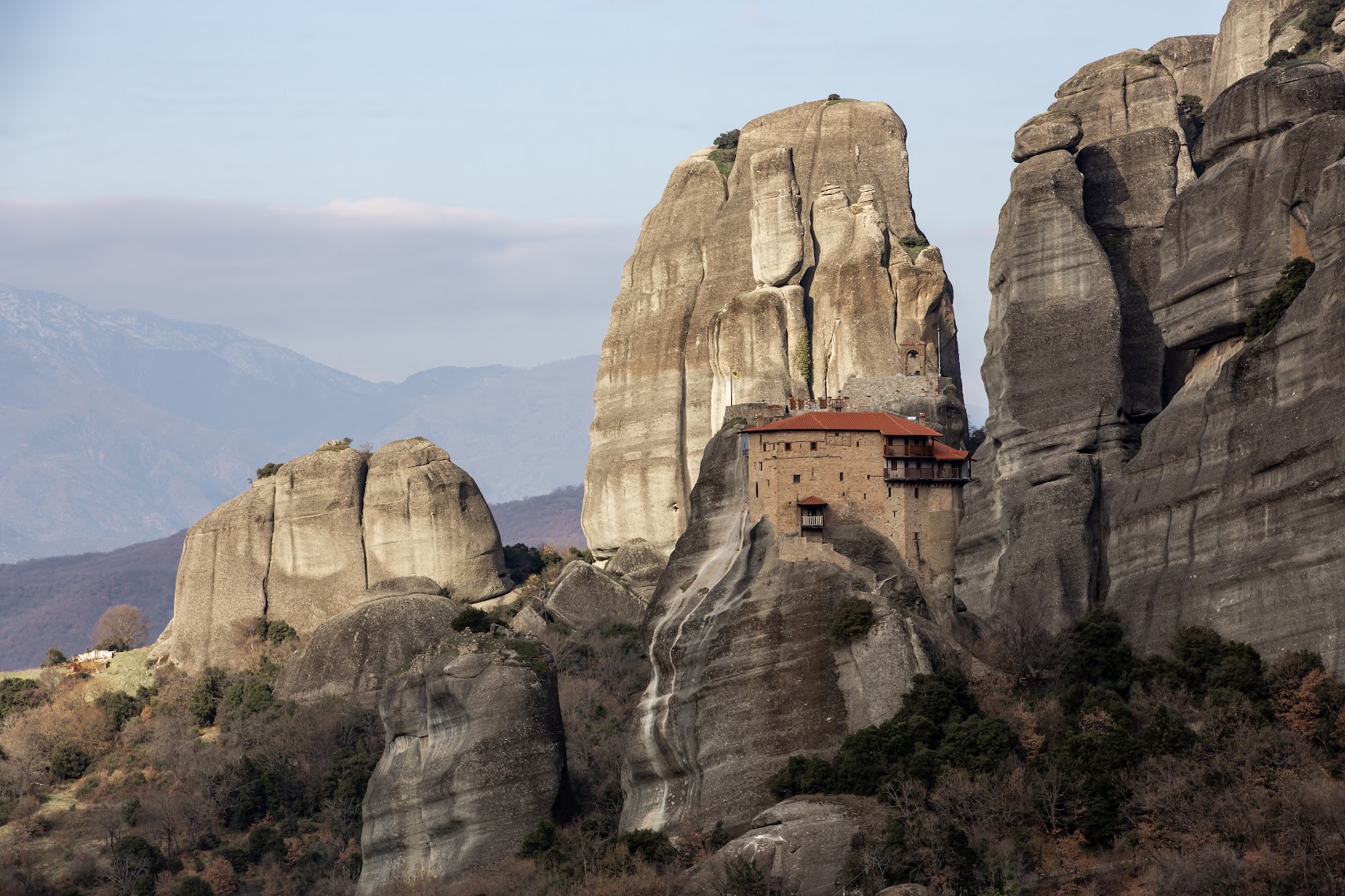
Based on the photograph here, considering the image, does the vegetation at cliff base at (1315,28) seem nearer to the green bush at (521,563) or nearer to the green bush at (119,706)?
the green bush at (521,563)

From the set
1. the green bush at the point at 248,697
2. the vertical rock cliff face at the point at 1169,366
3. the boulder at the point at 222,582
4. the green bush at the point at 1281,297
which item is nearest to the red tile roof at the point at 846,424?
the vertical rock cliff face at the point at 1169,366

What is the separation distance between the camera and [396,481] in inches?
3873

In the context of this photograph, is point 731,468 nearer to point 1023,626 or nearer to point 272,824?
point 1023,626

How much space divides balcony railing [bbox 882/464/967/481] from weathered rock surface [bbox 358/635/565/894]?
12.5 metres

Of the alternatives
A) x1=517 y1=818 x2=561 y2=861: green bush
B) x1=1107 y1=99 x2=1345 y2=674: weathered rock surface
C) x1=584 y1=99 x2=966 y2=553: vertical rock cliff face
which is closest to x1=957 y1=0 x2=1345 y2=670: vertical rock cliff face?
x1=1107 y1=99 x2=1345 y2=674: weathered rock surface

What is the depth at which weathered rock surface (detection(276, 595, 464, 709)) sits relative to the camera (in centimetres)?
8925

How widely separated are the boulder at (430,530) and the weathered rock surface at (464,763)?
82.9 ft

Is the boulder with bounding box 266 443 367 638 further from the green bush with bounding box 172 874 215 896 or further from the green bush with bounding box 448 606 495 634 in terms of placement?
the green bush with bounding box 448 606 495 634

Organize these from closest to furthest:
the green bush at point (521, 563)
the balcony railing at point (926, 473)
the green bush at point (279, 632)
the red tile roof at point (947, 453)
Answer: the balcony railing at point (926, 473)
the red tile roof at point (947, 453)
the green bush at point (279, 632)
the green bush at point (521, 563)

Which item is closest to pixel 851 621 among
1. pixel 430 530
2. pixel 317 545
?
pixel 430 530

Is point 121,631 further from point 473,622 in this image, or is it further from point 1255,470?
point 1255,470

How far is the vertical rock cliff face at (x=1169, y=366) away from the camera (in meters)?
58.4

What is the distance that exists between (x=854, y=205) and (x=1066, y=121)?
59.3 ft

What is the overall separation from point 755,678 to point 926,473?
11050 mm
